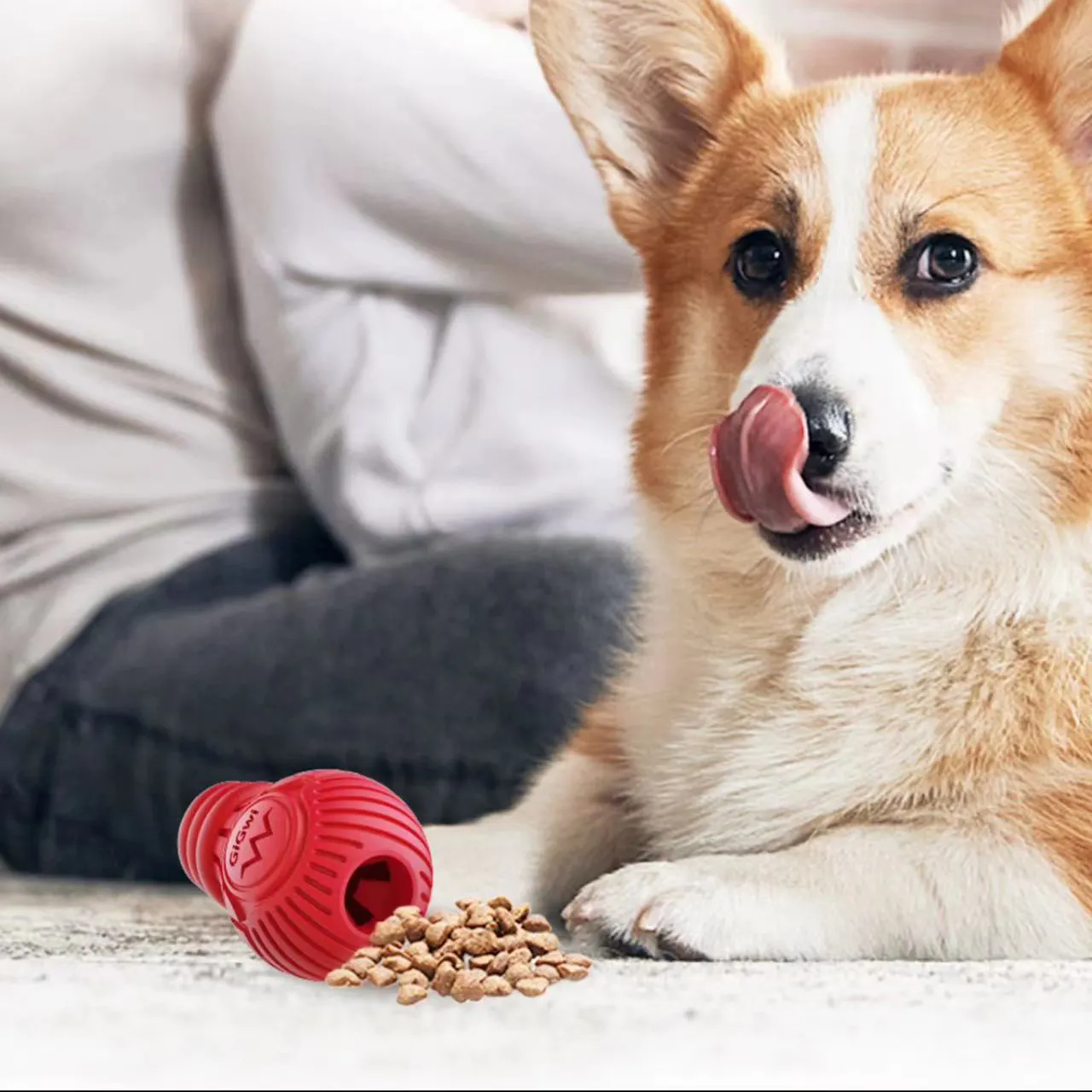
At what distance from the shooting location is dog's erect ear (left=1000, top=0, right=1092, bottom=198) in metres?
0.84

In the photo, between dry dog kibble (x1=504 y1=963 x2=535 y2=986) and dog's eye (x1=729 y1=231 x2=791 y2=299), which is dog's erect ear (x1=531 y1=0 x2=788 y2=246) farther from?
dry dog kibble (x1=504 y1=963 x2=535 y2=986)

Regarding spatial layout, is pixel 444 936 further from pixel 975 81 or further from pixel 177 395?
pixel 177 395

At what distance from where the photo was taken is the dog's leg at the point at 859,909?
0.68 meters

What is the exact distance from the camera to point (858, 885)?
0.70 metres

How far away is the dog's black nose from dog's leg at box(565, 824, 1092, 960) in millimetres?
188

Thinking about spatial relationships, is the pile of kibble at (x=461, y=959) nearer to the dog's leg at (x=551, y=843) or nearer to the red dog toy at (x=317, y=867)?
the red dog toy at (x=317, y=867)

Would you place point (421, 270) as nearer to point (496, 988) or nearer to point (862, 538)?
point (862, 538)

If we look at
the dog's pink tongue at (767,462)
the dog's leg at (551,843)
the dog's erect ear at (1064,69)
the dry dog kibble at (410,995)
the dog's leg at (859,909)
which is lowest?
the dog's leg at (551,843)

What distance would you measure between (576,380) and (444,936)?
85 centimetres

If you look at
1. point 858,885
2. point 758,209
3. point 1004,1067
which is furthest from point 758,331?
point 1004,1067

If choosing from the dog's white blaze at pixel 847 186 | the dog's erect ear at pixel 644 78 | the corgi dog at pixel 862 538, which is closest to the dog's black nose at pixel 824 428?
the corgi dog at pixel 862 538

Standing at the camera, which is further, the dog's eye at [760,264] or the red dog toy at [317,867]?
the dog's eye at [760,264]

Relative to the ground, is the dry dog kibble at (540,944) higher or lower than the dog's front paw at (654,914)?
lower

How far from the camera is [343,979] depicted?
0.64 meters
